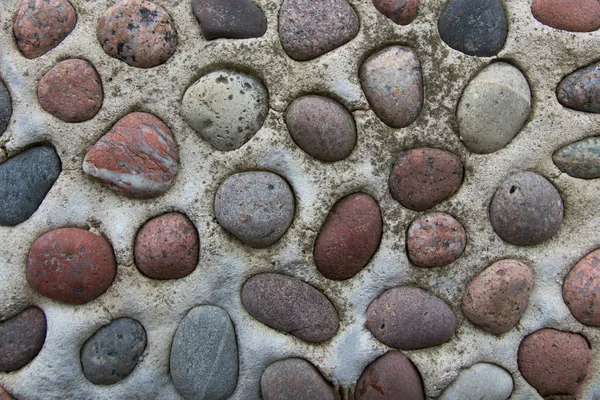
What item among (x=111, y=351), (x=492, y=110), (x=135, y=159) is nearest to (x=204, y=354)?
(x=111, y=351)

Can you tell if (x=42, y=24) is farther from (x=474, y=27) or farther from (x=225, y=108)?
(x=474, y=27)

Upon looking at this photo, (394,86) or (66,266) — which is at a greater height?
(394,86)

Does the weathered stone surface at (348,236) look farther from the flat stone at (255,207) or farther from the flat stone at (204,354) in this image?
the flat stone at (204,354)

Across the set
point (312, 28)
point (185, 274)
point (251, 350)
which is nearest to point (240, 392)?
point (251, 350)

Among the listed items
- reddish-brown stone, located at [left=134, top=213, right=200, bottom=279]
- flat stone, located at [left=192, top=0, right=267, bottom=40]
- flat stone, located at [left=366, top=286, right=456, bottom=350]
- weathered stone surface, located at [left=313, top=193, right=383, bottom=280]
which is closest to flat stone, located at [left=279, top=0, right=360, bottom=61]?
flat stone, located at [left=192, top=0, right=267, bottom=40]

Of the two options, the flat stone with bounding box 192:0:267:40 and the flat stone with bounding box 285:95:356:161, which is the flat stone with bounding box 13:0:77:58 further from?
the flat stone with bounding box 285:95:356:161

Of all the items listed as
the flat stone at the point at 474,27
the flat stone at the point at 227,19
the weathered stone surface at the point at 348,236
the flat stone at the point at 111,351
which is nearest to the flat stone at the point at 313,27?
the flat stone at the point at 227,19
